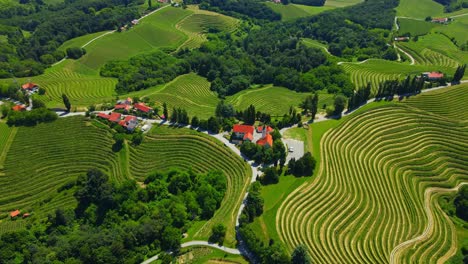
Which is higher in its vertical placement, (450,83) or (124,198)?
(450,83)

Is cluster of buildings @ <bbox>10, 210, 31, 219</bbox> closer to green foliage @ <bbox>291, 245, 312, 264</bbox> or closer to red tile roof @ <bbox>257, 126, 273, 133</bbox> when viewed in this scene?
red tile roof @ <bbox>257, 126, 273, 133</bbox>

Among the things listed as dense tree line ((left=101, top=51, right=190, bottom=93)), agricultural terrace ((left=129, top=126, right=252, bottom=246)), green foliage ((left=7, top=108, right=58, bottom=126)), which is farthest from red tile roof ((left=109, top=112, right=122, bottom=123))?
dense tree line ((left=101, top=51, right=190, bottom=93))

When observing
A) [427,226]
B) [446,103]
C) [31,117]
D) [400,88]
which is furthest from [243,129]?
[31,117]

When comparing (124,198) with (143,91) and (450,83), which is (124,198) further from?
(450,83)

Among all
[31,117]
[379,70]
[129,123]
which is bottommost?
[31,117]

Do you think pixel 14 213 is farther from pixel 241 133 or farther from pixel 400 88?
pixel 400 88

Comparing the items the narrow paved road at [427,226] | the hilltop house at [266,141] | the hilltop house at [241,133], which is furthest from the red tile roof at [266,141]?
the narrow paved road at [427,226]

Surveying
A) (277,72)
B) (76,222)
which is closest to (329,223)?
(76,222)
